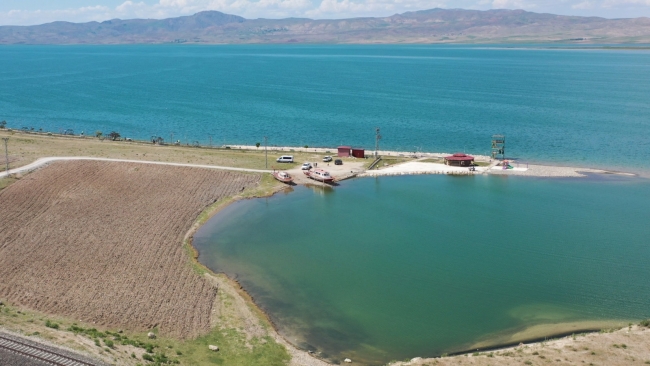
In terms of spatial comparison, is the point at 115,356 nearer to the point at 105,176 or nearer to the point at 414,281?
the point at 414,281

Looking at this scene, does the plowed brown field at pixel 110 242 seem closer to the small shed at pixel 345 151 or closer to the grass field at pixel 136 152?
the grass field at pixel 136 152

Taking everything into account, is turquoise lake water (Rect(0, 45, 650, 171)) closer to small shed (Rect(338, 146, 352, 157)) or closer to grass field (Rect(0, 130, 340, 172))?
small shed (Rect(338, 146, 352, 157))

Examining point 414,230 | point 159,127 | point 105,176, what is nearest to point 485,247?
point 414,230

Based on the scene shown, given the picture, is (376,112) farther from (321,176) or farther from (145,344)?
(145,344)

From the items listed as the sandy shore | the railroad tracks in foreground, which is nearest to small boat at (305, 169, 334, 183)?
the sandy shore

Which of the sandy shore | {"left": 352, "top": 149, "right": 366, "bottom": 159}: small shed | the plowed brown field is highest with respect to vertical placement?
{"left": 352, "top": 149, "right": 366, "bottom": 159}: small shed

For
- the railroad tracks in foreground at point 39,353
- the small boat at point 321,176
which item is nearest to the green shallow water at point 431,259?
the small boat at point 321,176
